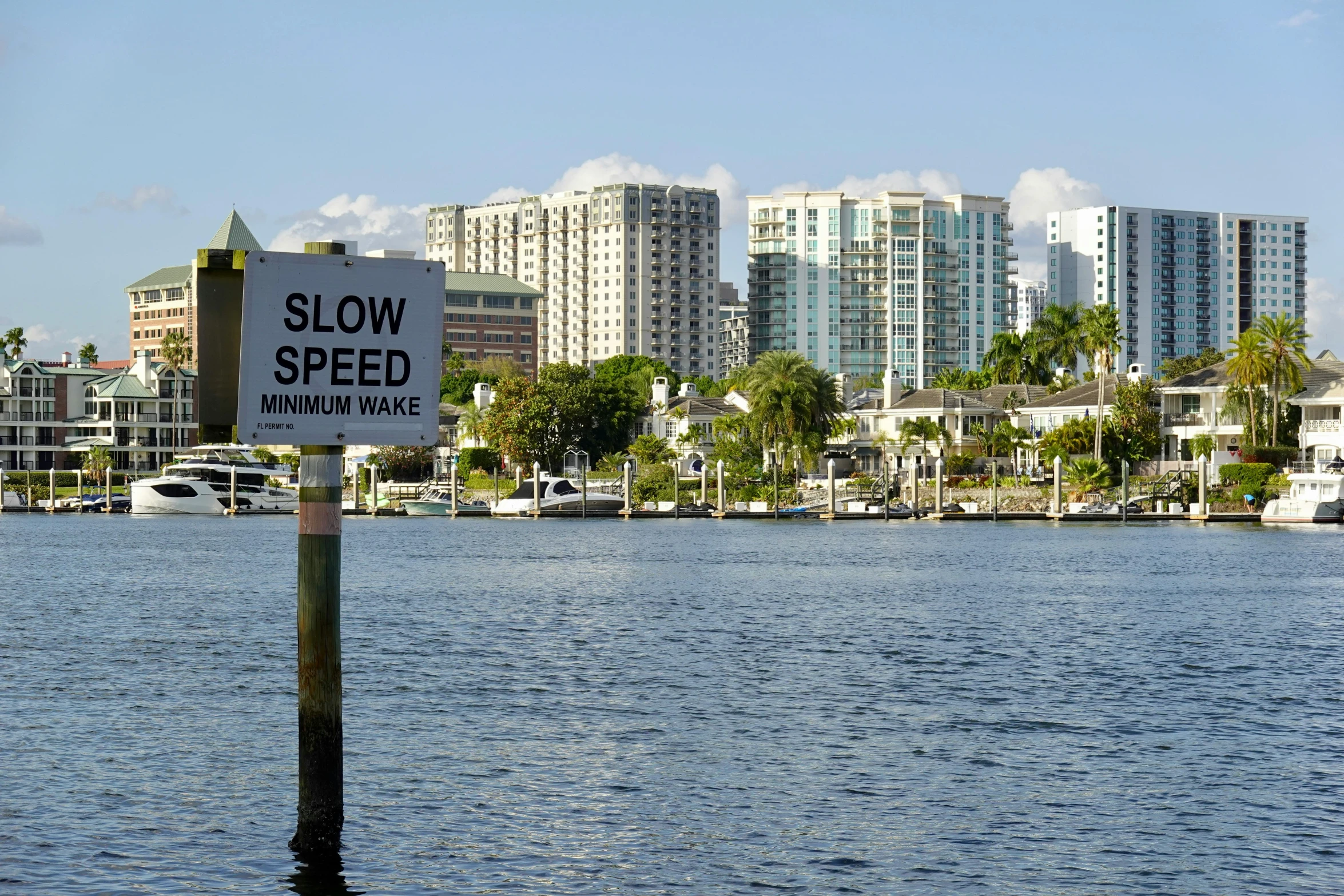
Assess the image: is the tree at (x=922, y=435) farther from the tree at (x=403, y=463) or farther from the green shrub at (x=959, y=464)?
the tree at (x=403, y=463)

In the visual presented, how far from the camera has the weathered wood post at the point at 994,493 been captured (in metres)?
105

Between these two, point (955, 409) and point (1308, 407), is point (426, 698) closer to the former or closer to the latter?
point (1308, 407)

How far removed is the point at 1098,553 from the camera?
72062 millimetres

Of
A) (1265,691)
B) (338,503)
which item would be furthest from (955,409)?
(338,503)

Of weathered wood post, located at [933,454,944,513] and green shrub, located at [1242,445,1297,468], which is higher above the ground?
green shrub, located at [1242,445,1297,468]

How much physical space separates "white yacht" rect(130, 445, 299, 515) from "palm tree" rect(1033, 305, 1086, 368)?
7142 centimetres

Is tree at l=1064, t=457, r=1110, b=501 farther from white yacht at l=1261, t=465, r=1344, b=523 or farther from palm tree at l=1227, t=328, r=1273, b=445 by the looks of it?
white yacht at l=1261, t=465, r=1344, b=523

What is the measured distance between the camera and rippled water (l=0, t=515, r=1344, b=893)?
1512 centimetres

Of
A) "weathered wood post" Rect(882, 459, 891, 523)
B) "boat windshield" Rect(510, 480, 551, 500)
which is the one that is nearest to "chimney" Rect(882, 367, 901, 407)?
"weathered wood post" Rect(882, 459, 891, 523)

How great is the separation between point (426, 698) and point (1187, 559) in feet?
165

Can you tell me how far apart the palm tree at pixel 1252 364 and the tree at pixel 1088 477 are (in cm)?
1115

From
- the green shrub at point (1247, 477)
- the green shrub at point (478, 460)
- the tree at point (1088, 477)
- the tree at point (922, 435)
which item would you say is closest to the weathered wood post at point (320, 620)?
the green shrub at point (1247, 477)

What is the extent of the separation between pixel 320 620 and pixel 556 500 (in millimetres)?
102961

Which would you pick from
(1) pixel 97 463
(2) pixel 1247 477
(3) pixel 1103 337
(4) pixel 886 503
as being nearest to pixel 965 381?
(3) pixel 1103 337
